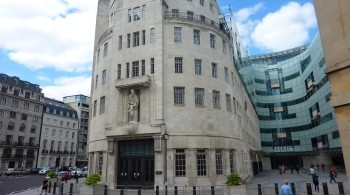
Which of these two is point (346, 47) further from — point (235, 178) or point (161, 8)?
point (161, 8)

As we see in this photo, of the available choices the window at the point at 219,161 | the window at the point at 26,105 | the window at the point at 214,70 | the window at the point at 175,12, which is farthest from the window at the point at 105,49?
the window at the point at 26,105

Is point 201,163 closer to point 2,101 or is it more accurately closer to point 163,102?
point 163,102

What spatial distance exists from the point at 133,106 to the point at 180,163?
25.2 feet

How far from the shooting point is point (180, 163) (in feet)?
88.1

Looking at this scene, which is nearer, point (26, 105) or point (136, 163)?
point (136, 163)

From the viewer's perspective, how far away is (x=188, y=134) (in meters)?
27.5

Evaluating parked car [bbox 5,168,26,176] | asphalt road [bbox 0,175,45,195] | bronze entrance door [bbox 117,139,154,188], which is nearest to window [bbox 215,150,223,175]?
bronze entrance door [bbox 117,139,154,188]

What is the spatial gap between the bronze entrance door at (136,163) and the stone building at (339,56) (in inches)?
835

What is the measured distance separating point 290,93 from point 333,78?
→ 75.9m

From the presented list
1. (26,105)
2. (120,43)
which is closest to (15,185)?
(120,43)

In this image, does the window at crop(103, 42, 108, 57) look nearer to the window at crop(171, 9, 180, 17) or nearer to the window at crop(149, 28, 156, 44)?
the window at crop(149, 28, 156, 44)

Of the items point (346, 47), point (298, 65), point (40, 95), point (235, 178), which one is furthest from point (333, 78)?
point (40, 95)

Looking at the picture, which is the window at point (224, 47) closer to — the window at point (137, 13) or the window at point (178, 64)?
the window at point (178, 64)

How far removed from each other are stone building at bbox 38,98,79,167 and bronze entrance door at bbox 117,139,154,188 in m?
56.6
